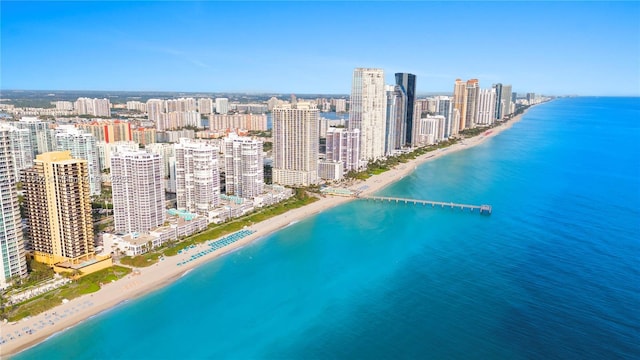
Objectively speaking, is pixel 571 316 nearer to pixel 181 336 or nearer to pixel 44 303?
pixel 181 336

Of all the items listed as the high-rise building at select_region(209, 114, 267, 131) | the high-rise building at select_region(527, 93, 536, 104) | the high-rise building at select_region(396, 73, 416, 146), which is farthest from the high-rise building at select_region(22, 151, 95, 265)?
the high-rise building at select_region(527, 93, 536, 104)

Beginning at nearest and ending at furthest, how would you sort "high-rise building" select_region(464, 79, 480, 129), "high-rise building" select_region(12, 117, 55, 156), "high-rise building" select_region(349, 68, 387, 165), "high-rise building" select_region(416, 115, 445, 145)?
"high-rise building" select_region(12, 117, 55, 156) < "high-rise building" select_region(349, 68, 387, 165) < "high-rise building" select_region(416, 115, 445, 145) < "high-rise building" select_region(464, 79, 480, 129)

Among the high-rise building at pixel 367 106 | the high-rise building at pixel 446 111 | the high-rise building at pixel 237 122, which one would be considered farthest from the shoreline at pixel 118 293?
the high-rise building at pixel 446 111

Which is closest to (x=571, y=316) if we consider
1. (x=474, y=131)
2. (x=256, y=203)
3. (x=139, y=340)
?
(x=139, y=340)

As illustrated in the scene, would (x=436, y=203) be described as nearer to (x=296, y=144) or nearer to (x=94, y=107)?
(x=296, y=144)

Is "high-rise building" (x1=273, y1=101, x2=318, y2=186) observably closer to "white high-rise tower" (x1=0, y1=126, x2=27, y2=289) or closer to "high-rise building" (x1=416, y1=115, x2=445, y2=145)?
"white high-rise tower" (x1=0, y1=126, x2=27, y2=289)

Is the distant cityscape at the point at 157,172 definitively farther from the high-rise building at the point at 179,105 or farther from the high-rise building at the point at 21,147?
the high-rise building at the point at 179,105
